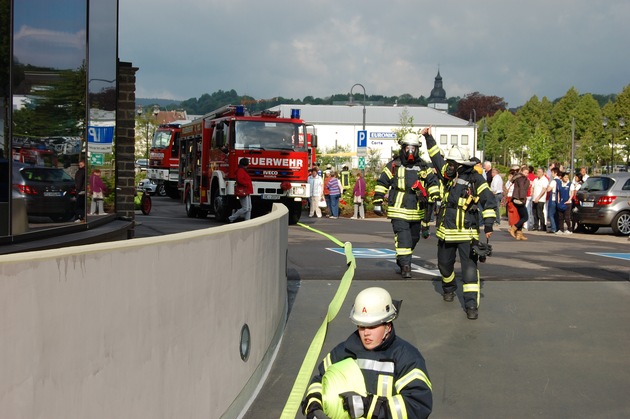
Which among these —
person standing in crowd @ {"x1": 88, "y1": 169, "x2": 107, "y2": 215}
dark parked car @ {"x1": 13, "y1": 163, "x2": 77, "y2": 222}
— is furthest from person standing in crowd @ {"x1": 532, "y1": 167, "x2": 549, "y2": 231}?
dark parked car @ {"x1": 13, "y1": 163, "x2": 77, "y2": 222}

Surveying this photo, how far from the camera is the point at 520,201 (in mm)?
22203

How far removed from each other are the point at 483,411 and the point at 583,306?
200 inches

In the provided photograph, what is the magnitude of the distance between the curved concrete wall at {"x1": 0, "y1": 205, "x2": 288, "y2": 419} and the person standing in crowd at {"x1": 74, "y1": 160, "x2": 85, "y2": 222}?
337 centimetres

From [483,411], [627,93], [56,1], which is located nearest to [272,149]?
[56,1]

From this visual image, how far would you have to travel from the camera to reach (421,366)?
4.14m

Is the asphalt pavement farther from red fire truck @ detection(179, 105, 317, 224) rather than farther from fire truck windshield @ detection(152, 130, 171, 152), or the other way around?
fire truck windshield @ detection(152, 130, 171, 152)

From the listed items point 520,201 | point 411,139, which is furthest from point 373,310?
point 520,201

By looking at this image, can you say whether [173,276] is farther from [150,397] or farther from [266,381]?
[266,381]

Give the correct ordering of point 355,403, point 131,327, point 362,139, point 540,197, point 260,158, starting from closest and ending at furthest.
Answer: point 355,403 < point 131,327 < point 540,197 < point 260,158 < point 362,139

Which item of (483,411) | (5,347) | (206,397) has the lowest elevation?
(483,411)

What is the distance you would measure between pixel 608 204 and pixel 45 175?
18.4 meters

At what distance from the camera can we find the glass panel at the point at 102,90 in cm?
1088

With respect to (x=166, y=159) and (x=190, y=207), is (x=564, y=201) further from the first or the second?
(x=166, y=159)

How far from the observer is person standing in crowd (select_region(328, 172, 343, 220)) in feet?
103
